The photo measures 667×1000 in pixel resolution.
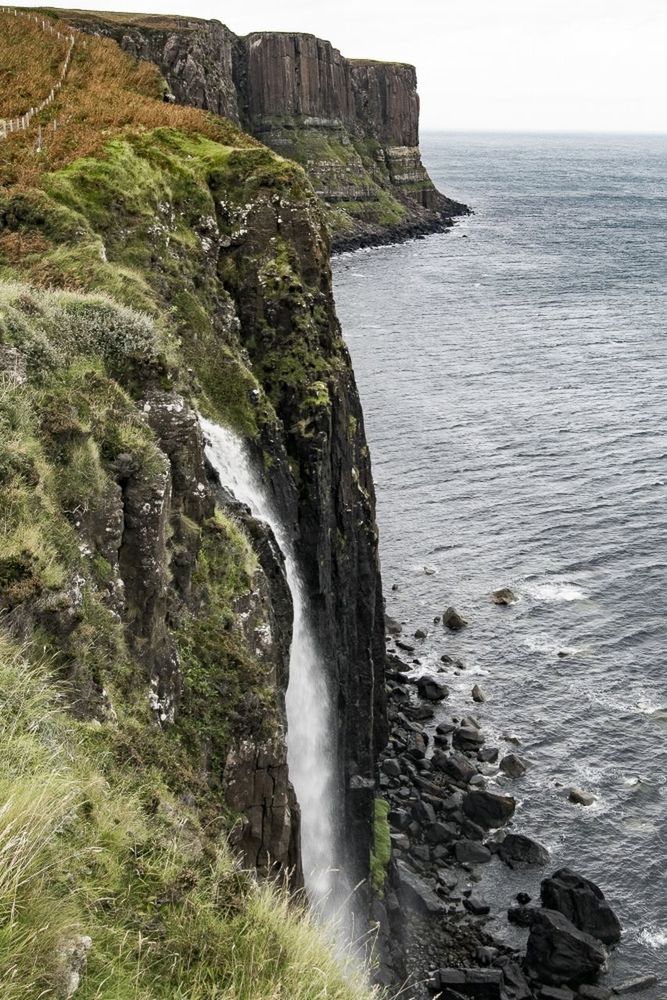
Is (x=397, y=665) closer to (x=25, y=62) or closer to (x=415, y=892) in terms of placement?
(x=415, y=892)

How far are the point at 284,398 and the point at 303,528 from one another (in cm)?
426

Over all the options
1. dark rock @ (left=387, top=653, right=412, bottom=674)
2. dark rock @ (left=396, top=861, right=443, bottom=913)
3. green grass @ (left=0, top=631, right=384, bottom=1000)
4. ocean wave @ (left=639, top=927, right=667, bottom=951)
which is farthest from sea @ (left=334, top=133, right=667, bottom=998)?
green grass @ (left=0, top=631, right=384, bottom=1000)

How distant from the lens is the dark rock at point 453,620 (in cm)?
5038

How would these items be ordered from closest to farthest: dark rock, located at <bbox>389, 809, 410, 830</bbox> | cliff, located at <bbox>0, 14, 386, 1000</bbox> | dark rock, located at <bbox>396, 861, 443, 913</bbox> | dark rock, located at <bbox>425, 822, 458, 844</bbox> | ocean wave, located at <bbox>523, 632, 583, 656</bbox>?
cliff, located at <bbox>0, 14, 386, 1000</bbox>, dark rock, located at <bbox>396, 861, 443, 913</bbox>, dark rock, located at <bbox>425, 822, 458, 844</bbox>, dark rock, located at <bbox>389, 809, 410, 830</bbox>, ocean wave, located at <bbox>523, 632, 583, 656</bbox>

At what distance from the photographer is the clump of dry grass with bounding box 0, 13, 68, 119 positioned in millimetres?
36438

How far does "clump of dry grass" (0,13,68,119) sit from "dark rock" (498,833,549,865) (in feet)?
108

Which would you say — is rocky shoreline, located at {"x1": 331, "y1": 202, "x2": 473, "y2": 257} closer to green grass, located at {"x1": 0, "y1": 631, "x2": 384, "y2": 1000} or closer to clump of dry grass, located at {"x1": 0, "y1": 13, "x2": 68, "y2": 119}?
clump of dry grass, located at {"x1": 0, "y1": 13, "x2": 68, "y2": 119}

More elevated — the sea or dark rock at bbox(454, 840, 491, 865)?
the sea

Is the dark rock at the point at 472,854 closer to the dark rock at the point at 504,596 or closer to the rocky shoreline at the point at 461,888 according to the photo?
the rocky shoreline at the point at 461,888

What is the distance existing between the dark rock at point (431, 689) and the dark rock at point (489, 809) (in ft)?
26.3

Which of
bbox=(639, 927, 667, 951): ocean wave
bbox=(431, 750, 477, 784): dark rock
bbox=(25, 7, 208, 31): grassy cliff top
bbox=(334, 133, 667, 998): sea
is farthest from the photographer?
bbox=(25, 7, 208, 31): grassy cliff top

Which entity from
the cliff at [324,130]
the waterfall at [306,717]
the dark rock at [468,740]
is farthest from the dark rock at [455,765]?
the cliff at [324,130]

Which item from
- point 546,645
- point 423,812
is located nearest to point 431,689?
point 546,645

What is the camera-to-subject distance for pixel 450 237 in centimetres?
17112
